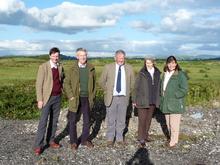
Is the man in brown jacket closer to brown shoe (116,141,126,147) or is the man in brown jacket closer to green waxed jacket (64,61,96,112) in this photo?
green waxed jacket (64,61,96,112)

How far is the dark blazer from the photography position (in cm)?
1351

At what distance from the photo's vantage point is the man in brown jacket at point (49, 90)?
39.6ft

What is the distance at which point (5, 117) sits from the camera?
21047mm

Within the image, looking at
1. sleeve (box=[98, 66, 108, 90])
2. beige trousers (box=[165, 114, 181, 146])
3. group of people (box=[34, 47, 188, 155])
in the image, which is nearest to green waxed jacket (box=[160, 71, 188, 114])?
group of people (box=[34, 47, 188, 155])

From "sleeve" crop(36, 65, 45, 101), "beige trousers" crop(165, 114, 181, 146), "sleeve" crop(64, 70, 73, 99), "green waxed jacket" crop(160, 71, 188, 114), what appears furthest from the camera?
"beige trousers" crop(165, 114, 181, 146)

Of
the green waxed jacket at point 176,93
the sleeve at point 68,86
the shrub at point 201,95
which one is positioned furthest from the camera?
the shrub at point 201,95

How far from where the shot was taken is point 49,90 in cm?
1215

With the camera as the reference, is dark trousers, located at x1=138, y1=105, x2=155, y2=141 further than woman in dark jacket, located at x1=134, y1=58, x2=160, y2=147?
Yes

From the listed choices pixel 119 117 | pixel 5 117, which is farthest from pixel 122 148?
pixel 5 117

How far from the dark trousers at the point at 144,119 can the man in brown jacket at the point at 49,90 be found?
8.42 ft

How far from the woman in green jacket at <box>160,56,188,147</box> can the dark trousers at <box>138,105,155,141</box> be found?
37cm

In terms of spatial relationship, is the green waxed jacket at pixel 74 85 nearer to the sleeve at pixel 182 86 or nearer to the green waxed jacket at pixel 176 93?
the green waxed jacket at pixel 176 93

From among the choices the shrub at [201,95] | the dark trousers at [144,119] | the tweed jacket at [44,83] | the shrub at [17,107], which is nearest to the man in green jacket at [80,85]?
the tweed jacket at [44,83]

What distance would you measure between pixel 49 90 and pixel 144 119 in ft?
10.3
